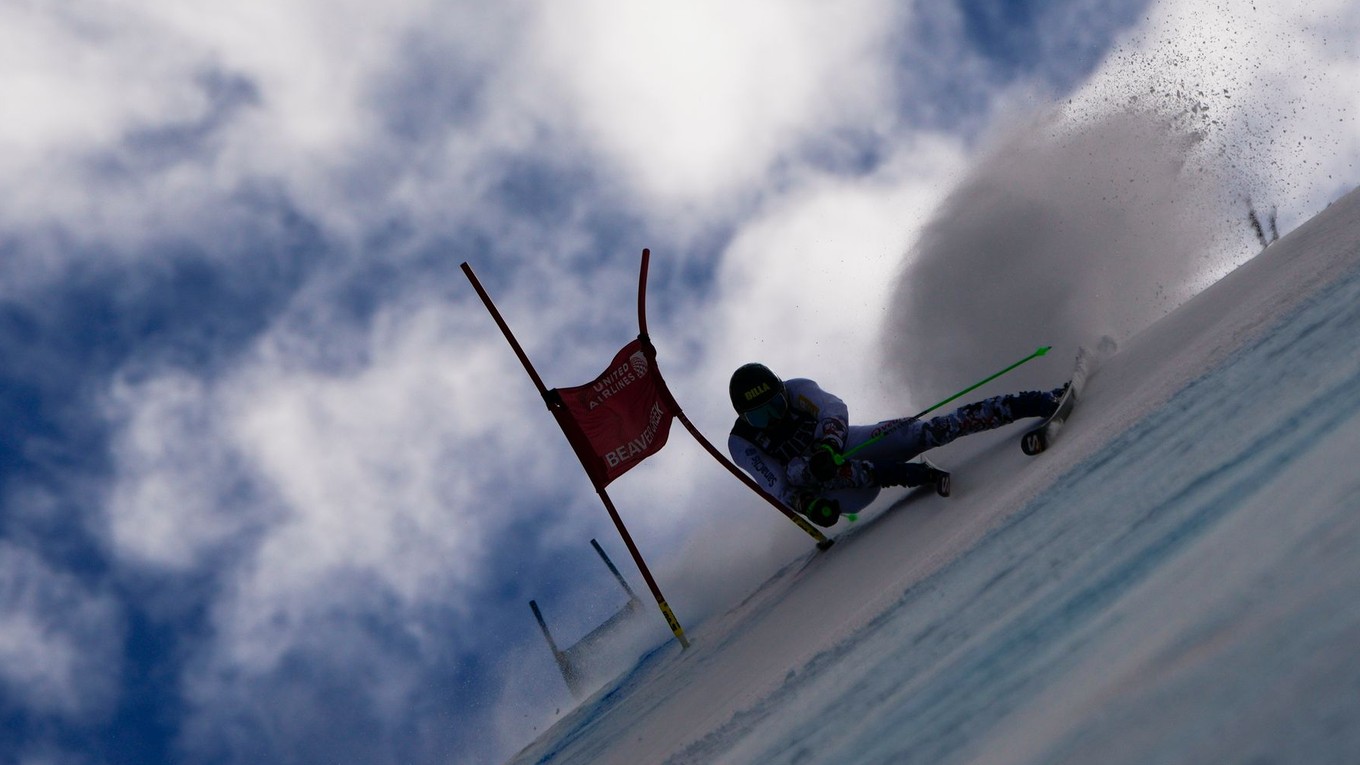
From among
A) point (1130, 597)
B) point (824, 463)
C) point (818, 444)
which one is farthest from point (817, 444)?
point (1130, 597)

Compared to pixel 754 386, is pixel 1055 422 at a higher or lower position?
lower

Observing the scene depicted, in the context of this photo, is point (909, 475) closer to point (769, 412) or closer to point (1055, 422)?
point (769, 412)

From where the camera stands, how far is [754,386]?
7355 millimetres

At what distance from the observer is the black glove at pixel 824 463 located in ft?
23.4

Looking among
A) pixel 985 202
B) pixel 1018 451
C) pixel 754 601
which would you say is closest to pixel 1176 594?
pixel 1018 451

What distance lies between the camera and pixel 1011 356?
12.4 metres

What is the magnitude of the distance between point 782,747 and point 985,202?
12081 millimetres

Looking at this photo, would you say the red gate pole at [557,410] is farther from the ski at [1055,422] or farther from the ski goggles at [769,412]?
the ski at [1055,422]

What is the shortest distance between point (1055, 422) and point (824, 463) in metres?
1.57

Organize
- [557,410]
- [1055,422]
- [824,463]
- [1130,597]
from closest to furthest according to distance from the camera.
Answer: [1130,597]
[1055,422]
[824,463]
[557,410]

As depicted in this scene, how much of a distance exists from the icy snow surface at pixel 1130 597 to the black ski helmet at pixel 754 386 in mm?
1234

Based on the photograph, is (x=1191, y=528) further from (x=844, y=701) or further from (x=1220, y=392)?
(x=1220, y=392)

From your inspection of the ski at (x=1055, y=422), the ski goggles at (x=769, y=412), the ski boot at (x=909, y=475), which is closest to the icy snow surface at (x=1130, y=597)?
the ski at (x=1055, y=422)

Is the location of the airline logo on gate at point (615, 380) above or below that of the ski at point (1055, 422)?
above
